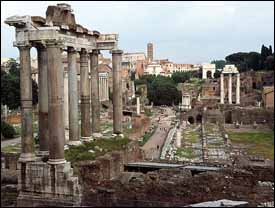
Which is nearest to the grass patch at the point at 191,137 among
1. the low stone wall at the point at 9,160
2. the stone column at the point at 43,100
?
the low stone wall at the point at 9,160

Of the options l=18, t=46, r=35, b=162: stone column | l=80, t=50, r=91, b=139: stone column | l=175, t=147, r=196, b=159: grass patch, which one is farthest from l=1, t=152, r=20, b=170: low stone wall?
l=175, t=147, r=196, b=159: grass patch

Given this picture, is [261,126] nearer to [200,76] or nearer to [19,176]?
[19,176]

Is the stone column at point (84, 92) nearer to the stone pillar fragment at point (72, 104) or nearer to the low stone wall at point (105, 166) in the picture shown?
the stone pillar fragment at point (72, 104)

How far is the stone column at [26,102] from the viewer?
13.6 metres

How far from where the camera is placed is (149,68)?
119312 millimetres

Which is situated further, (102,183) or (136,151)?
(136,151)

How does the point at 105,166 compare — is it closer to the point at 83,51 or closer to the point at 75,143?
the point at 75,143

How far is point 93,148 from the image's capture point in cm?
1703

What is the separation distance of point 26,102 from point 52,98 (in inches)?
46.8

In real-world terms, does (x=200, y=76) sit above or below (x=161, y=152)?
above

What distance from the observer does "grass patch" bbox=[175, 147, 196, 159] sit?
2722 centimetres

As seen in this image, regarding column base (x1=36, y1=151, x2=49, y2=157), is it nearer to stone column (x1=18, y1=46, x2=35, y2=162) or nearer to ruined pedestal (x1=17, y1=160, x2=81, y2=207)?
stone column (x1=18, y1=46, x2=35, y2=162)

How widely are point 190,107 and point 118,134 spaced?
47343 mm

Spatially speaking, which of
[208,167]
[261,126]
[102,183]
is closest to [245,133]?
[261,126]
